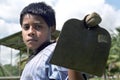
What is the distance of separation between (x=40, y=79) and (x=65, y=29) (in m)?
0.39

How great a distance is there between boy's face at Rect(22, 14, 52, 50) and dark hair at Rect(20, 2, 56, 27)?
0.02 m

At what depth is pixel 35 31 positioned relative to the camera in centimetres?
222

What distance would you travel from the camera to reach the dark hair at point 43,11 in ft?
7.62

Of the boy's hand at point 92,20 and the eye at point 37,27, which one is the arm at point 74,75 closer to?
the boy's hand at point 92,20

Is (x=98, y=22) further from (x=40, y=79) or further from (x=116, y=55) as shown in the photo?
(x=116, y=55)

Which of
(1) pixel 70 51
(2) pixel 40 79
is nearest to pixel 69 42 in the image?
(1) pixel 70 51

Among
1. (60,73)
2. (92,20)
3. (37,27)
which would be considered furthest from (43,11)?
(92,20)

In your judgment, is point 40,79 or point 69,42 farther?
point 40,79

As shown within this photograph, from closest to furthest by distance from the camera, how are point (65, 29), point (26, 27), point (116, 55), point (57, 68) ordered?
1. point (65, 29)
2. point (57, 68)
3. point (26, 27)
4. point (116, 55)

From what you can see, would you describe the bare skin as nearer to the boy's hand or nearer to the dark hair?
the dark hair

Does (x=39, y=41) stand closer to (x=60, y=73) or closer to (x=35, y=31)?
(x=35, y=31)

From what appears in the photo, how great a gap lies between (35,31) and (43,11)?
17cm

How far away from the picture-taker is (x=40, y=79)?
84.3 inches

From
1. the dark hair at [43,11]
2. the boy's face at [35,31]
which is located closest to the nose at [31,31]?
the boy's face at [35,31]
